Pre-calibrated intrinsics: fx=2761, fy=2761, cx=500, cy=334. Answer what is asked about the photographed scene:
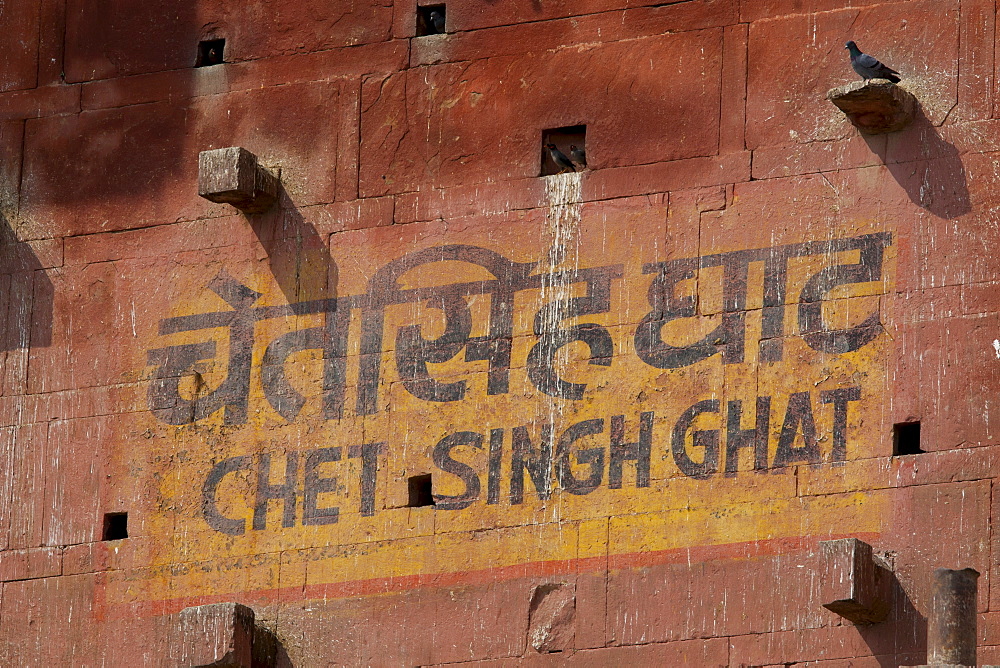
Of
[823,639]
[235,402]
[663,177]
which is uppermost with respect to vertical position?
[663,177]

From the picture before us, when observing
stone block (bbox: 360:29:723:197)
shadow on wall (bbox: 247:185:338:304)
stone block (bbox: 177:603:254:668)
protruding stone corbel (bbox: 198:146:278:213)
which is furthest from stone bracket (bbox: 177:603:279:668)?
stone block (bbox: 360:29:723:197)

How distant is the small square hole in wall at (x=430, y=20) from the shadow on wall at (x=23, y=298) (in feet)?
11.3

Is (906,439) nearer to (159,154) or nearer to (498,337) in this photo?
(498,337)

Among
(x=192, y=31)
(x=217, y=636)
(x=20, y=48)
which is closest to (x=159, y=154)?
(x=192, y=31)

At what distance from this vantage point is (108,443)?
20.4m

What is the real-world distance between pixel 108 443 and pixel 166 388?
596mm

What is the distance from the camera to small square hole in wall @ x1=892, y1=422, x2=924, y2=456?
18188mm

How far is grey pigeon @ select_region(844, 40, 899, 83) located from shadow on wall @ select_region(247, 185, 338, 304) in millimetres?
4105

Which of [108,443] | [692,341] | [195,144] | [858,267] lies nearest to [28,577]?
[108,443]

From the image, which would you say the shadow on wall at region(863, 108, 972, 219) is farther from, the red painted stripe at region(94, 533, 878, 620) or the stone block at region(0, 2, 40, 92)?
the stone block at region(0, 2, 40, 92)

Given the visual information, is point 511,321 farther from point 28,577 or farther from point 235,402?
point 28,577

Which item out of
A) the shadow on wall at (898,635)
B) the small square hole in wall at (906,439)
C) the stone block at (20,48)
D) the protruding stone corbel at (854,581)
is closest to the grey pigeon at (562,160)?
the small square hole in wall at (906,439)

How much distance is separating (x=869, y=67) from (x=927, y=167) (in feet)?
2.60

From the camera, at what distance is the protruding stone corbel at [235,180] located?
20.3m
